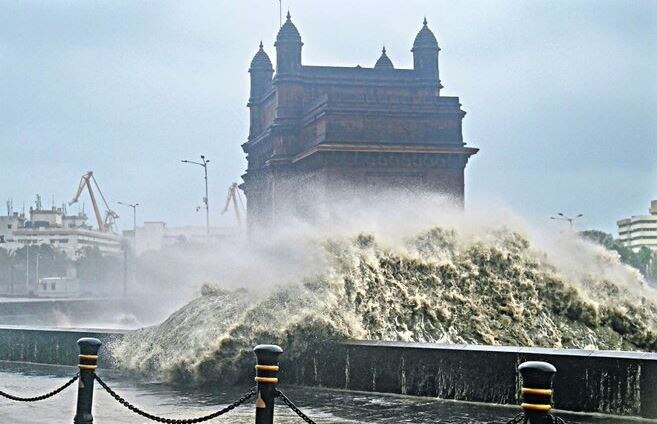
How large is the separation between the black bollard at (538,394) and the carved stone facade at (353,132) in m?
34.5

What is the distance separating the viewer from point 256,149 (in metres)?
51.0

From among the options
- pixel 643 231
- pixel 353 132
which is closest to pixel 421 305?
pixel 353 132

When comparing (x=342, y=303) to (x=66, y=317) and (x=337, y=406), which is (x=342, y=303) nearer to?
(x=337, y=406)

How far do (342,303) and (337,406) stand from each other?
4.23 metres

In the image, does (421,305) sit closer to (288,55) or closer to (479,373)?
(479,373)

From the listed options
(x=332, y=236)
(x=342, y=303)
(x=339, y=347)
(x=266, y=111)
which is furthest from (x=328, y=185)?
(x=339, y=347)

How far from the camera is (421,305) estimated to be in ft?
51.5

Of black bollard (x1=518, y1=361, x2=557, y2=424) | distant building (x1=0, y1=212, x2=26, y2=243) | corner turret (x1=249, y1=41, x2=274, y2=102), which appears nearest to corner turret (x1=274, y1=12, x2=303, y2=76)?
corner turret (x1=249, y1=41, x2=274, y2=102)

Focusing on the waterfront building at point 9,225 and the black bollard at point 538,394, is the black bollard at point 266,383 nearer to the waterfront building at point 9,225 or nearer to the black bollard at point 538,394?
the black bollard at point 538,394

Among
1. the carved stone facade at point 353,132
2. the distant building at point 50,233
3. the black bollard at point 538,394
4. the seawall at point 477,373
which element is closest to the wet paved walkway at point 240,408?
the seawall at point 477,373

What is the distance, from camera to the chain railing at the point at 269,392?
5340mm

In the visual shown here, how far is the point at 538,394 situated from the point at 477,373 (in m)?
4.74

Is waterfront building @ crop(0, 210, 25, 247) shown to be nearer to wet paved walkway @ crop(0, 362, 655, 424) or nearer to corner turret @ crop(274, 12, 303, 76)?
corner turret @ crop(274, 12, 303, 76)

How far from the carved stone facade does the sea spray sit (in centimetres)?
1993
